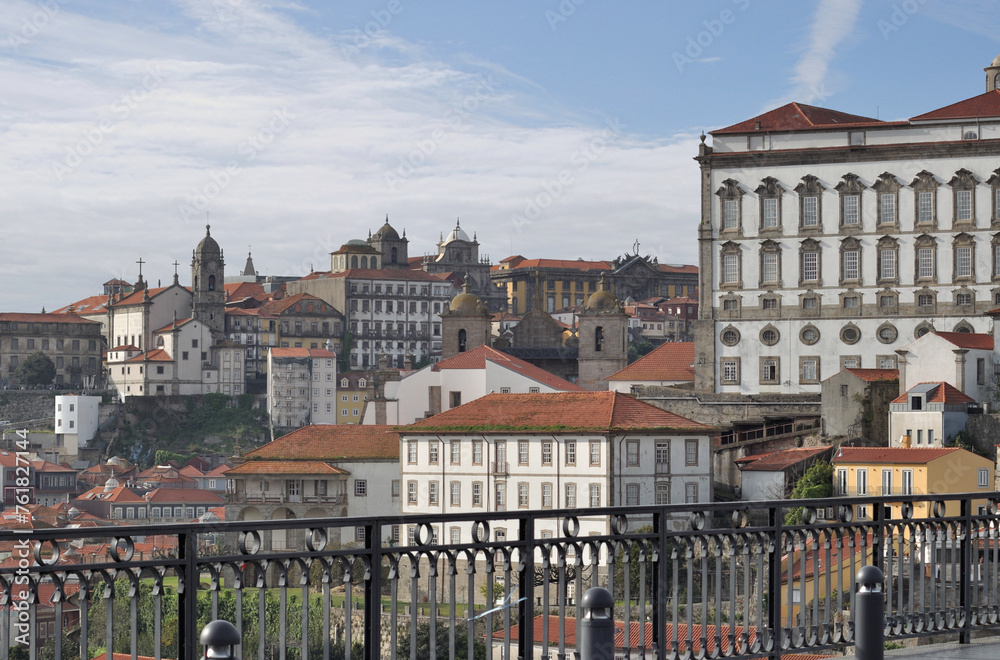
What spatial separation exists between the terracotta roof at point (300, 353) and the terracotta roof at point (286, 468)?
220 ft

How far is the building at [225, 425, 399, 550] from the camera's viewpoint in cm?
6600

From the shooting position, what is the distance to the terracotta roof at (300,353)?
134625 mm

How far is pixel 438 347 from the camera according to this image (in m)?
156

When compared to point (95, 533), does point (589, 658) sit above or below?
below

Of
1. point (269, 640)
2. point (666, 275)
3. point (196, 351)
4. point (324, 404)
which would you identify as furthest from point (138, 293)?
Answer: point (269, 640)

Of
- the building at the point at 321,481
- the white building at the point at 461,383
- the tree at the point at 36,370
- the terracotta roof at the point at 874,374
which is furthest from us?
the tree at the point at 36,370

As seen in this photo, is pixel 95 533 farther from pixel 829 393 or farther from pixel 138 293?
pixel 138 293

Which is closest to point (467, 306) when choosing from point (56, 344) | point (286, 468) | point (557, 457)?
point (286, 468)

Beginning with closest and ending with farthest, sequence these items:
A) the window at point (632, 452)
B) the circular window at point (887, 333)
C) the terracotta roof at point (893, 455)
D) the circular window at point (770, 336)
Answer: the terracotta roof at point (893, 455) < the window at point (632, 452) < the circular window at point (887, 333) < the circular window at point (770, 336)

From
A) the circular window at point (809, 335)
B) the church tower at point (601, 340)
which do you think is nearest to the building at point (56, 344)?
the church tower at point (601, 340)

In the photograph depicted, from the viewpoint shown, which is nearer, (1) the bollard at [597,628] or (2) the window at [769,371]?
(1) the bollard at [597,628]

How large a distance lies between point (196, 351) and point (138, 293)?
15782mm

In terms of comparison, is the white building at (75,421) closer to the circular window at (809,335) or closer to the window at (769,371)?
the window at (769,371)

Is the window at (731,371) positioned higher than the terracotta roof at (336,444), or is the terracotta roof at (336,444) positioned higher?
the window at (731,371)
